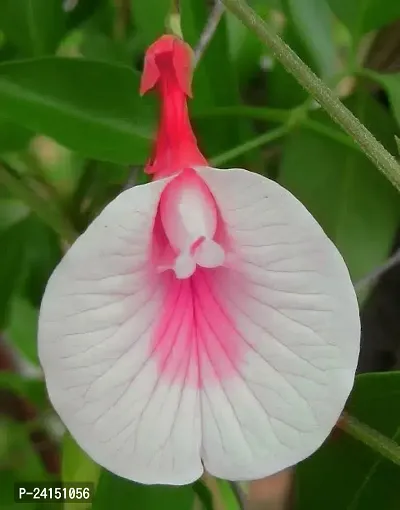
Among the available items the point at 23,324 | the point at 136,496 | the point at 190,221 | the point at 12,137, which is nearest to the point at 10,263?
the point at 23,324

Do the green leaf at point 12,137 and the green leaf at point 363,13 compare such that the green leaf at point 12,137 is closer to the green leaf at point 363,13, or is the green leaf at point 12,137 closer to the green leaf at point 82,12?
the green leaf at point 82,12

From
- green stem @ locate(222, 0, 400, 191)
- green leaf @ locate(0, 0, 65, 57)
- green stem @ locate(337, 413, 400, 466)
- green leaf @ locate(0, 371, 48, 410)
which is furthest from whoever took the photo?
green leaf @ locate(0, 371, 48, 410)

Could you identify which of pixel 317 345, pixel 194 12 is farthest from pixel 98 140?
pixel 317 345

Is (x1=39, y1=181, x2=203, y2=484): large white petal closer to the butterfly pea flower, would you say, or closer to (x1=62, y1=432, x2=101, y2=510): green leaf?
the butterfly pea flower

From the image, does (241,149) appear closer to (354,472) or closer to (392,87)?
(392,87)

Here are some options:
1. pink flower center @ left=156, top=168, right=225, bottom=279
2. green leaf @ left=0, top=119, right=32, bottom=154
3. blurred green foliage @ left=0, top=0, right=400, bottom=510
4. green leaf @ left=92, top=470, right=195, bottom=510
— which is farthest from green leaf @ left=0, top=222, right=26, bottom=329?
pink flower center @ left=156, top=168, right=225, bottom=279

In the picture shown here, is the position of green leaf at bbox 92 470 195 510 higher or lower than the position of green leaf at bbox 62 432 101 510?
lower
